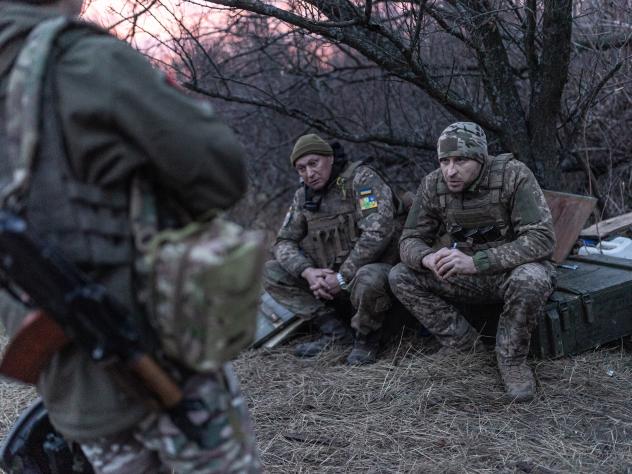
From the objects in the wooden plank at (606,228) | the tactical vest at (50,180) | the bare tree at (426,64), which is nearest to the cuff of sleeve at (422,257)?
the bare tree at (426,64)

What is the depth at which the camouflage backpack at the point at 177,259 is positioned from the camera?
5.11 feet

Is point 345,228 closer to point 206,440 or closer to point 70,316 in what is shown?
point 206,440

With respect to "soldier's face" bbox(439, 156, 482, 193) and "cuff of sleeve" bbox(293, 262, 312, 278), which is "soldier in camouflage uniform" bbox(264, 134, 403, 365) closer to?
"cuff of sleeve" bbox(293, 262, 312, 278)

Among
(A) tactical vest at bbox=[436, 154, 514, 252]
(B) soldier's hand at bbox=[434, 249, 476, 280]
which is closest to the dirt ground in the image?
(B) soldier's hand at bbox=[434, 249, 476, 280]

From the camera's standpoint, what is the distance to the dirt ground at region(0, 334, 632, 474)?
3408mm

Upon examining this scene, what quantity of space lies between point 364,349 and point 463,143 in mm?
1545

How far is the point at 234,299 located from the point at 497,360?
2.93 meters

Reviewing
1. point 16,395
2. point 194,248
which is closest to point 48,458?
point 194,248

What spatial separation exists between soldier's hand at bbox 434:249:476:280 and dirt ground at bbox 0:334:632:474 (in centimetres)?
60

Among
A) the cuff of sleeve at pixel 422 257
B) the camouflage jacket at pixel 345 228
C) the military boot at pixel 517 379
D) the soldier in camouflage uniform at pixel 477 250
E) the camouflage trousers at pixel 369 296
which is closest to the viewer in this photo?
the military boot at pixel 517 379

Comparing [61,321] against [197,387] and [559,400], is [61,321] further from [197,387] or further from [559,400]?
[559,400]

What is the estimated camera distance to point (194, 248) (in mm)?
1556

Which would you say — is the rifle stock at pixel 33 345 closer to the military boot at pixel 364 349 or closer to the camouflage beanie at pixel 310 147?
the military boot at pixel 364 349

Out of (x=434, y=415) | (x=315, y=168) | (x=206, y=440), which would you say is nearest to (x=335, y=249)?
(x=315, y=168)
